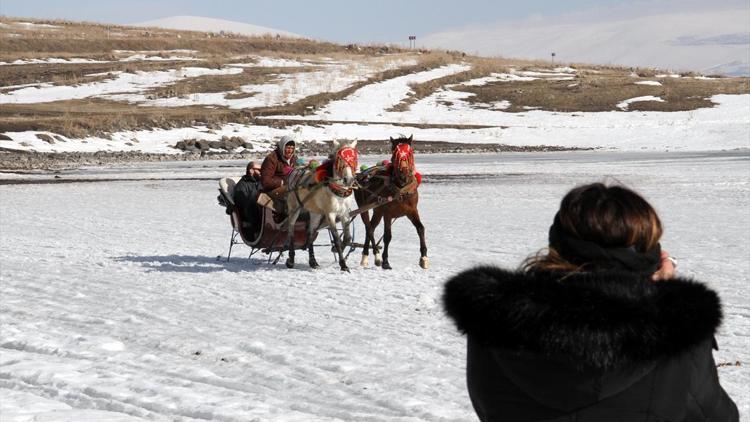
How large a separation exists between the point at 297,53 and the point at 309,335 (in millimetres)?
82161

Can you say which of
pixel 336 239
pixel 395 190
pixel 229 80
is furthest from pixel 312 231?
pixel 229 80

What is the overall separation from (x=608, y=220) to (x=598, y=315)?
0.27 metres

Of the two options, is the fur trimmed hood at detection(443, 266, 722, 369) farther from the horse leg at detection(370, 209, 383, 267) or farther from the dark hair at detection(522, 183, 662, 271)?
the horse leg at detection(370, 209, 383, 267)

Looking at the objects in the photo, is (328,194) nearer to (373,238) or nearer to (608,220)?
(373,238)

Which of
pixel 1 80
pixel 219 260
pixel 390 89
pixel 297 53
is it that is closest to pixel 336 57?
pixel 297 53

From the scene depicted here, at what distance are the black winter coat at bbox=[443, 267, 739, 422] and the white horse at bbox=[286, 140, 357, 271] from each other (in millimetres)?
9501

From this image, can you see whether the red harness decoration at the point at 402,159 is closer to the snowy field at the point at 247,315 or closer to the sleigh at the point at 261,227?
the snowy field at the point at 247,315

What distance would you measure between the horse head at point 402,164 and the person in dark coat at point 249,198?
209cm

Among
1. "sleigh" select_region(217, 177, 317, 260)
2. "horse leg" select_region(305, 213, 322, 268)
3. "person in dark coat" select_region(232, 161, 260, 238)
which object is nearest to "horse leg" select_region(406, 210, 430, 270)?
"horse leg" select_region(305, 213, 322, 268)

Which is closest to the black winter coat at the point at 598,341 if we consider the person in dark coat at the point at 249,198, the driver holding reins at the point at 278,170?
the driver holding reins at the point at 278,170

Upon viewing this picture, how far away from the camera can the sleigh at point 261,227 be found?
13312 millimetres

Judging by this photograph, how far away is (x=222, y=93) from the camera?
63.8m

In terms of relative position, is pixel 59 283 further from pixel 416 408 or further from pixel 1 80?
pixel 1 80

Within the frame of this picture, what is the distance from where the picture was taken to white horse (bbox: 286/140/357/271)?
1238 cm
